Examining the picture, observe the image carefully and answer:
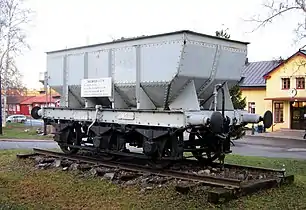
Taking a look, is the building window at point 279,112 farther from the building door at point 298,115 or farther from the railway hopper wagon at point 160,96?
the railway hopper wagon at point 160,96

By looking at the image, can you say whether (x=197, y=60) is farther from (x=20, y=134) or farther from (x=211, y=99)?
(x=20, y=134)

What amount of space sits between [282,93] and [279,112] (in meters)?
2.03

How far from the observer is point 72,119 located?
43.5ft

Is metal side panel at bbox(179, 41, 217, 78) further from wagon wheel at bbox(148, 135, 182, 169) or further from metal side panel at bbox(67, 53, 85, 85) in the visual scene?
metal side panel at bbox(67, 53, 85, 85)

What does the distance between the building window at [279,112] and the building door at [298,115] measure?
1.02 metres

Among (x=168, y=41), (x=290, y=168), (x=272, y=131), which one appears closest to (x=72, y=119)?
(x=168, y=41)

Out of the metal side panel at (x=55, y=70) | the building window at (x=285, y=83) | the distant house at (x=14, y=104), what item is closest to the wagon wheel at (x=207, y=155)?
the metal side panel at (x=55, y=70)

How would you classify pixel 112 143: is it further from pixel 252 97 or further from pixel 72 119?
pixel 252 97

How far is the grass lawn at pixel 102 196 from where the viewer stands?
794 centimetres

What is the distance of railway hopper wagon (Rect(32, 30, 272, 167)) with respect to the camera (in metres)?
10.1

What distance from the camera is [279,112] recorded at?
4209cm

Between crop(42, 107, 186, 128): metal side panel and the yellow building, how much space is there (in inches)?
1112

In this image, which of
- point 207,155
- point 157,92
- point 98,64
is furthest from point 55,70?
point 207,155

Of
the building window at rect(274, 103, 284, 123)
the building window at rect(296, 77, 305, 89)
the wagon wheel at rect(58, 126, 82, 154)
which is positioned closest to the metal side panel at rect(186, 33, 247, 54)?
the wagon wheel at rect(58, 126, 82, 154)
